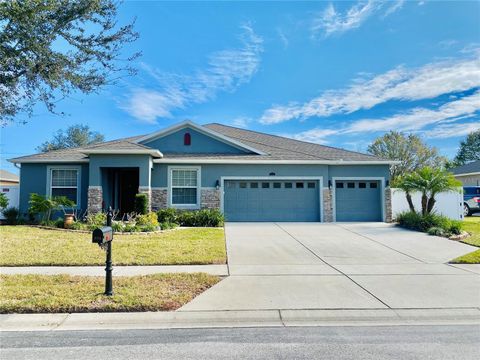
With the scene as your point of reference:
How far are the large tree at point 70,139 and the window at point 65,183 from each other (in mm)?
30559

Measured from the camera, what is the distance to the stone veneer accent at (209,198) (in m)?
16.3

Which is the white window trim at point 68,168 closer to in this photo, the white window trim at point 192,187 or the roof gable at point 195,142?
the roof gable at point 195,142

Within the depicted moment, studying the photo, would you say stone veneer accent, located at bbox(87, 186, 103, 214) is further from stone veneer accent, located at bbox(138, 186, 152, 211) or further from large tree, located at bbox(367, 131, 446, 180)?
large tree, located at bbox(367, 131, 446, 180)

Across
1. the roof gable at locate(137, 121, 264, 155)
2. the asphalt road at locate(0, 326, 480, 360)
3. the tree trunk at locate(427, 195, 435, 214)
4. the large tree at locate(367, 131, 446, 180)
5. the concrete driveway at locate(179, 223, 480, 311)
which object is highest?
the large tree at locate(367, 131, 446, 180)

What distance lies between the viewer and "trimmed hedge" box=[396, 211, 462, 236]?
11.9 m

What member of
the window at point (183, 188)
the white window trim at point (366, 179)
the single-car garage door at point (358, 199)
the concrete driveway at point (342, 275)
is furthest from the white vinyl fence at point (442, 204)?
the window at point (183, 188)

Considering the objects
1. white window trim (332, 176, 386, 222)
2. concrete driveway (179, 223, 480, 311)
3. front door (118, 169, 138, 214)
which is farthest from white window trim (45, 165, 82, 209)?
white window trim (332, 176, 386, 222)

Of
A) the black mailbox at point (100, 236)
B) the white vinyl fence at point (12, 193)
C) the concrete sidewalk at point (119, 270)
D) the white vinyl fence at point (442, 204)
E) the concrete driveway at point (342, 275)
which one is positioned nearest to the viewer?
the black mailbox at point (100, 236)

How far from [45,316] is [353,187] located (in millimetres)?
15083

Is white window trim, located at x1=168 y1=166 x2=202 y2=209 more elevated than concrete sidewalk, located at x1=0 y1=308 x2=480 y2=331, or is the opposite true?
white window trim, located at x1=168 y1=166 x2=202 y2=209

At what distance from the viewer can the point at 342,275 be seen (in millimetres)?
6734

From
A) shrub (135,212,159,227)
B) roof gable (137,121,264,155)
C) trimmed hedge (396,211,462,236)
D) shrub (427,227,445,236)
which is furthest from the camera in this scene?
roof gable (137,121,264,155)

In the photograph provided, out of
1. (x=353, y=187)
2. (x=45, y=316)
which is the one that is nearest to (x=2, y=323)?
(x=45, y=316)

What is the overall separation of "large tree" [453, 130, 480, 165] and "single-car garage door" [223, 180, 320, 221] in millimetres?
46602
